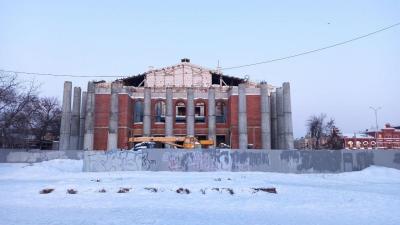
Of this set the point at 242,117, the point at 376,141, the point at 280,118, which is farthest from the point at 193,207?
the point at 376,141

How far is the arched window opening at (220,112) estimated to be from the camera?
4719 centimetres

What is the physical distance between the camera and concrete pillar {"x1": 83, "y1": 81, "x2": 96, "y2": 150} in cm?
4303

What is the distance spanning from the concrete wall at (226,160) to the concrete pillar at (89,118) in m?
16.4

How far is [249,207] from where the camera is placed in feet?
39.4

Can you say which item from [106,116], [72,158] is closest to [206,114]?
[106,116]

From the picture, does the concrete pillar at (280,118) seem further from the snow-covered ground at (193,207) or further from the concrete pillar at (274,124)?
the snow-covered ground at (193,207)

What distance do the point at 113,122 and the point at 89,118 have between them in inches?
115

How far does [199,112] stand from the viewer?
47.7m

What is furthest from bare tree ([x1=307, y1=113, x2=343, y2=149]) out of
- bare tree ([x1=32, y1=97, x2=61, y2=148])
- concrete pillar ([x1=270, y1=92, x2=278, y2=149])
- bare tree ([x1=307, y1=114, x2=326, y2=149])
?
bare tree ([x1=32, y1=97, x2=61, y2=148])

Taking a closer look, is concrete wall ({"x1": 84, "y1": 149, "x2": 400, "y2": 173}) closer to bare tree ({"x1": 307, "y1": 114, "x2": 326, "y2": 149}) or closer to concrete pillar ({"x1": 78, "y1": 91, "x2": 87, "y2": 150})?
concrete pillar ({"x1": 78, "y1": 91, "x2": 87, "y2": 150})

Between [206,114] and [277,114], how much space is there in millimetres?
9124

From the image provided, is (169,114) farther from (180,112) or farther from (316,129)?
(316,129)

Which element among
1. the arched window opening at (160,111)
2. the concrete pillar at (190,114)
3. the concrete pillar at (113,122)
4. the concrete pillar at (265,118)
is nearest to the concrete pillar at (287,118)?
the concrete pillar at (265,118)

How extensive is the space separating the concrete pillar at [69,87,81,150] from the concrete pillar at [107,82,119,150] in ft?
15.9
